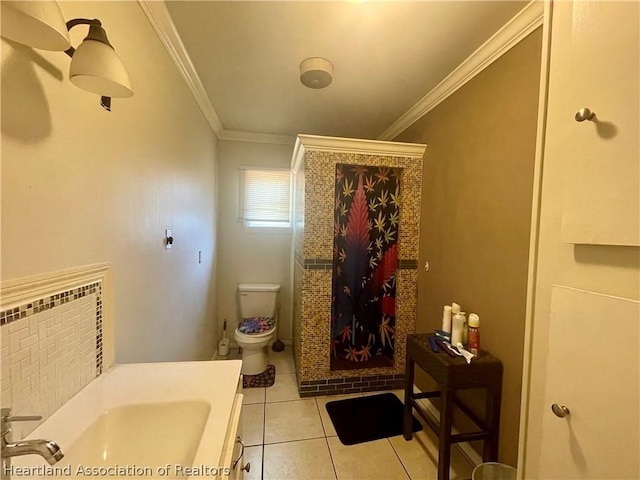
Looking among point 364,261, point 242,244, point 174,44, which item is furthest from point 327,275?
point 174,44

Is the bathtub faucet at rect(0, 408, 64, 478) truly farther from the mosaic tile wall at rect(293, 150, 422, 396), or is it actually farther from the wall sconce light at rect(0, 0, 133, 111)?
the mosaic tile wall at rect(293, 150, 422, 396)

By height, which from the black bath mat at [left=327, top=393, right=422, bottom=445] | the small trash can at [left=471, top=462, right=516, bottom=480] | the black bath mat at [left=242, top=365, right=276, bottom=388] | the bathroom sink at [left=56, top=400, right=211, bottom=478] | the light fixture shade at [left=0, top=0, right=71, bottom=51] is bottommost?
the black bath mat at [left=242, top=365, right=276, bottom=388]

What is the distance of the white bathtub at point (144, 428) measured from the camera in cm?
68

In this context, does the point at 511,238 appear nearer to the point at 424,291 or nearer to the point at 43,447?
the point at 424,291

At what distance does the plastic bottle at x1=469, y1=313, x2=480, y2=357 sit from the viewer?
5.06 feet

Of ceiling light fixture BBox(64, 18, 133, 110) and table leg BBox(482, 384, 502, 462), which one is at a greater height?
ceiling light fixture BBox(64, 18, 133, 110)

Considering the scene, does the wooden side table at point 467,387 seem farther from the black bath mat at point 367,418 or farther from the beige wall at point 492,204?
the black bath mat at point 367,418

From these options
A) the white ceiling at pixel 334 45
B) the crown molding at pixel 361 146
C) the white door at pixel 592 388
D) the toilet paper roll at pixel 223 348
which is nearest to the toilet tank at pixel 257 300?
the toilet paper roll at pixel 223 348

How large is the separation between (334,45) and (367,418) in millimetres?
2488

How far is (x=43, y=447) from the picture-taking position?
0.53 m

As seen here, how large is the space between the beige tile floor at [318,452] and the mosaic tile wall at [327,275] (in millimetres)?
299

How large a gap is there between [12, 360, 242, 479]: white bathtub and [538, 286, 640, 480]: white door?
0.89m

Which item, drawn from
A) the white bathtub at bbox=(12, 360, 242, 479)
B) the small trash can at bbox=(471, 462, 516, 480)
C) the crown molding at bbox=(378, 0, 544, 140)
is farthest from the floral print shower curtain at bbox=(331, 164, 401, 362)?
the white bathtub at bbox=(12, 360, 242, 479)

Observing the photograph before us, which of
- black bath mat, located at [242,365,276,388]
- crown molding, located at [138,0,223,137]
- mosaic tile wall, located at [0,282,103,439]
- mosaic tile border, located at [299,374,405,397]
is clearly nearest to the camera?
mosaic tile wall, located at [0,282,103,439]
